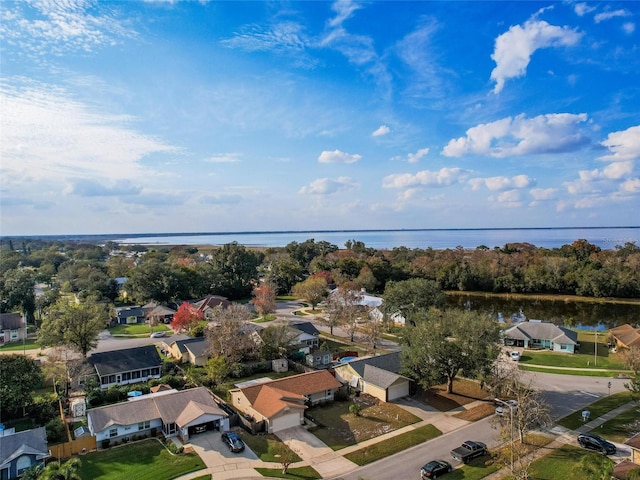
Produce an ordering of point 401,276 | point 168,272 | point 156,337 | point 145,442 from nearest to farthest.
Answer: point 145,442 < point 156,337 < point 168,272 < point 401,276

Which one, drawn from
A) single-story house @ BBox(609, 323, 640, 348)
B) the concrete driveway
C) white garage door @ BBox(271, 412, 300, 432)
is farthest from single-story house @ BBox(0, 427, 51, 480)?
single-story house @ BBox(609, 323, 640, 348)

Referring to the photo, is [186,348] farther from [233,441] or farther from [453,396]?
Result: [453,396]

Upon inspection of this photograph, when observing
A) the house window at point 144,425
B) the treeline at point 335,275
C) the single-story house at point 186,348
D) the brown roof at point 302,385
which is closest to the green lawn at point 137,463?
the house window at point 144,425

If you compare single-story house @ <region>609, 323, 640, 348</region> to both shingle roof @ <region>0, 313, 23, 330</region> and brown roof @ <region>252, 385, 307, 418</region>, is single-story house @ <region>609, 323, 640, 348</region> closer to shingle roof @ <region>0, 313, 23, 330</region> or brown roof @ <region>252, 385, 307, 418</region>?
brown roof @ <region>252, 385, 307, 418</region>

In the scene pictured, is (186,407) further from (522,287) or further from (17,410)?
(522,287)

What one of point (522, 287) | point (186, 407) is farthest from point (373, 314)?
point (522, 287)

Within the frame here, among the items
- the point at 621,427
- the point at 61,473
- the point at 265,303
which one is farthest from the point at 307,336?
the point at 61,473
